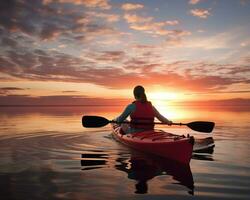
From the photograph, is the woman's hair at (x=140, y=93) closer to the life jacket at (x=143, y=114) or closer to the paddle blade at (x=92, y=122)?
the life jacket at (x=143, y=114)

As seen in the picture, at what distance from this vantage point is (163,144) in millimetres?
8844

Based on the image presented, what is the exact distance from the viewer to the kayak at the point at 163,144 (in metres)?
8.05

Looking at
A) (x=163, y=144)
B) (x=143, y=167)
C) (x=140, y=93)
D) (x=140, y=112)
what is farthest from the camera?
(x=140, y=112)

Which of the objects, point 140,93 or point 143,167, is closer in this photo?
point 143,167

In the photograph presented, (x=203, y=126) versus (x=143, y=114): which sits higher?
(x=143, y=114)

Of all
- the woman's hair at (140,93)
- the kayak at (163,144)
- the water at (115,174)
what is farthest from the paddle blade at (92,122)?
the woman's hair at (140,93)

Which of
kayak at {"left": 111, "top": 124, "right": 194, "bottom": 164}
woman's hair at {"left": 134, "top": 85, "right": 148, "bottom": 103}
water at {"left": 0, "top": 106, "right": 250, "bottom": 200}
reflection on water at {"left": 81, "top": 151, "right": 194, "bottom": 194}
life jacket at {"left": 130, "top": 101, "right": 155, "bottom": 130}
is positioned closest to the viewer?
water at {"left": 0, "top": 106, "right": 250, "bottom": 200}

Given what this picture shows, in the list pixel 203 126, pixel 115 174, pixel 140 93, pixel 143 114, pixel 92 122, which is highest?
pixel 140 93

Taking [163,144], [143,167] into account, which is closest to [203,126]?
[163,144]

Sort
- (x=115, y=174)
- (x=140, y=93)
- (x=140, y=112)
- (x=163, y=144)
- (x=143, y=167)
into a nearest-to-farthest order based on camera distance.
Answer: (x=115, y=174) → (x=143, y=167) → (x=163, y=144) → (x=140, y=93) → (x=140, y=112)

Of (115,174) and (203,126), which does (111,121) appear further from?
(115,174)

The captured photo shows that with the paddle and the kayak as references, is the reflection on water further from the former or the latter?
the paddle

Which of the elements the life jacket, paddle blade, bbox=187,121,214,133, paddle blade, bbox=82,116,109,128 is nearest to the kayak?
the life jacket

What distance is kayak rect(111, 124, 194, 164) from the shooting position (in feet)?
26.4
